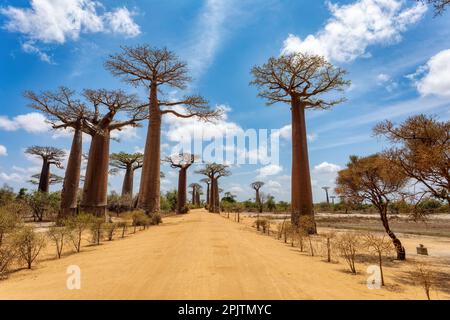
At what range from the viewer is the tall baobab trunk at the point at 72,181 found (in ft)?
53.5

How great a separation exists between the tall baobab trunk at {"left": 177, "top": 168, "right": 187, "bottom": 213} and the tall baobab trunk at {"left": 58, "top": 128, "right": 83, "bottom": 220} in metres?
15.3

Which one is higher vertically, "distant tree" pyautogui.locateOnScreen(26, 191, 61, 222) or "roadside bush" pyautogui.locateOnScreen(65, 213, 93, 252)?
"distant tree" pyautogui.locateOnScreen(26, 191, 61, 222)

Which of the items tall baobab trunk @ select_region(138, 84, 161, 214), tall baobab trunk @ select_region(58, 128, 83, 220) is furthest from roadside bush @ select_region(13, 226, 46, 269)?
tall baobab trunk @ select_region(58, 128, 83, 220)

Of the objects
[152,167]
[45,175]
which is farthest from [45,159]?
[152,167]

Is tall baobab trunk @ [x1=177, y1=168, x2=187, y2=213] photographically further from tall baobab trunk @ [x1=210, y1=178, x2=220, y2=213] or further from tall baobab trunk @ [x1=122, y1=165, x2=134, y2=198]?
tall baobab trunk @ [x1=210, y1=178, x2=220, y2=213]

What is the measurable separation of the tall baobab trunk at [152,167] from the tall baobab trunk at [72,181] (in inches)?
167

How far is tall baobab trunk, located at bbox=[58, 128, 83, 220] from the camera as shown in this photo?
53.5ft

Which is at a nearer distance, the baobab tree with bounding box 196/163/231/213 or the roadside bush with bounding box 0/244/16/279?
the roadside bush with bounding box 0/244/16/279

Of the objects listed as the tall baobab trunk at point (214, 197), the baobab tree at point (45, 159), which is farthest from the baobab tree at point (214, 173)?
the baobab tree at point (45, 159)

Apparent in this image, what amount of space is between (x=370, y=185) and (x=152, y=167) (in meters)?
12.2

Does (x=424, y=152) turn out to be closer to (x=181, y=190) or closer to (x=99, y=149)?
(x=99, y=149)

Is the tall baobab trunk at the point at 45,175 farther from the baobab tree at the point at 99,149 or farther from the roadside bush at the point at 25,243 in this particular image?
the roadside bush at the point at 25,243
